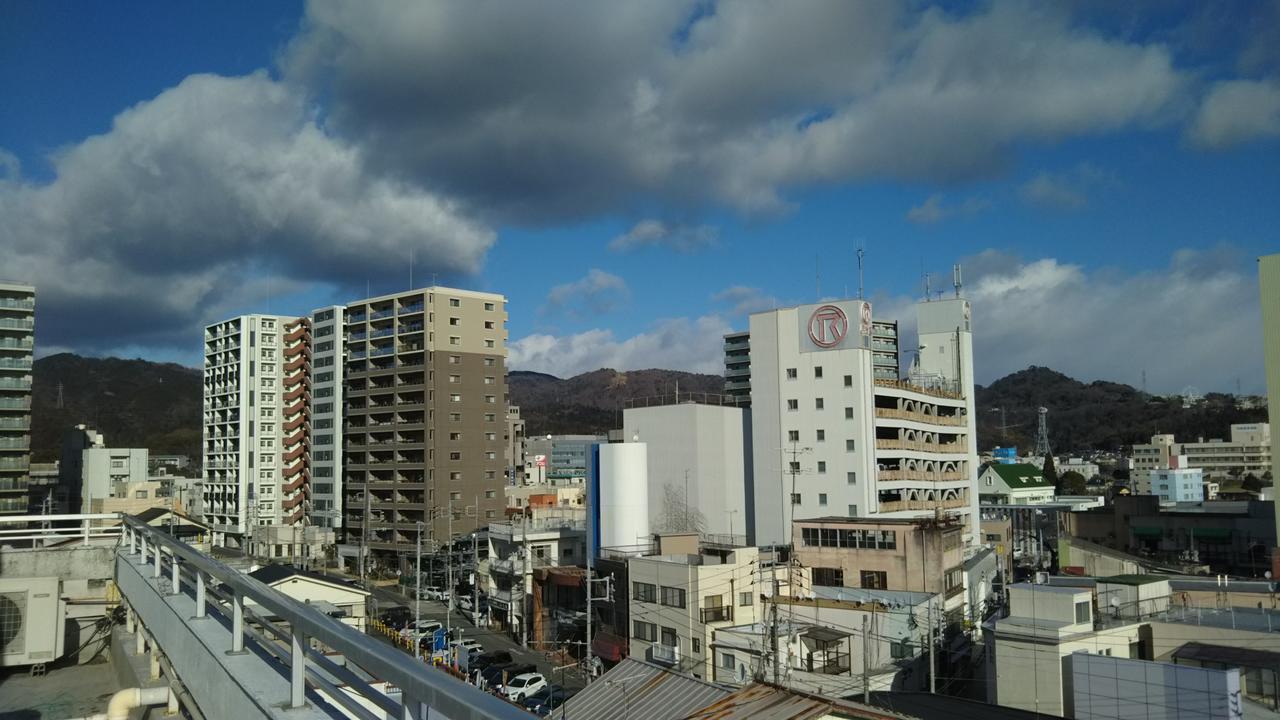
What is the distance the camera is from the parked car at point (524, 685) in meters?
26.9

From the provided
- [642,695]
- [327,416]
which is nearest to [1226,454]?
[327,416]

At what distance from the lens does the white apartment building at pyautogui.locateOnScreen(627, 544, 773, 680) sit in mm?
27266

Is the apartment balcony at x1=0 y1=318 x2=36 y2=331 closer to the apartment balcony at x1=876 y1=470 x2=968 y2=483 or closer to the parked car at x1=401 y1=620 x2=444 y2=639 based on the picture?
the parked car at x1=401 y1=620 x2=444 y2=639

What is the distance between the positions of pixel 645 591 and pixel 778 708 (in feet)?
62.9

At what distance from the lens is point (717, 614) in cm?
2750

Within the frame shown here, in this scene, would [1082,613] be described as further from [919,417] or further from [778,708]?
[919,417]

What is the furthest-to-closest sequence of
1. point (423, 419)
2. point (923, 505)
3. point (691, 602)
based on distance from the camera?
point (423, 419)
point (923, 505)
point (691, 602)

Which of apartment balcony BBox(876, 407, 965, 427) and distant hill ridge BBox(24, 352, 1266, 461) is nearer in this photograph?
apartment balcony BBox(876, 407, 965, 427)

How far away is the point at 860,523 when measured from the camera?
108 ft

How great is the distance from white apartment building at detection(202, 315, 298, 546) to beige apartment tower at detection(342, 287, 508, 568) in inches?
312

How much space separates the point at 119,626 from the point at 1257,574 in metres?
49.5

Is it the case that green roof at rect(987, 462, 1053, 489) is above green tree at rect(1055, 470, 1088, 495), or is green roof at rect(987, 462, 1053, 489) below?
above

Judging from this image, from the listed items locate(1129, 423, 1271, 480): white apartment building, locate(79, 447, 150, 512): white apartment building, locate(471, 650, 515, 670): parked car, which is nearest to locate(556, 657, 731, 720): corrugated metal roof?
locate(471, 650, 515, 670): parked car

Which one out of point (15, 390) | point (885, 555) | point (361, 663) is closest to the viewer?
point (361, 663)
